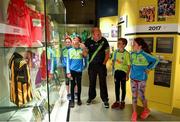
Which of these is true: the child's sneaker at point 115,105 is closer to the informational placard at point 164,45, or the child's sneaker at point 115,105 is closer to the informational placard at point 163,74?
the informational placard at point 163,74

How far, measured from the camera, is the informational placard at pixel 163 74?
475 cm

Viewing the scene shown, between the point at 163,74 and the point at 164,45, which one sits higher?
the point at 164,45

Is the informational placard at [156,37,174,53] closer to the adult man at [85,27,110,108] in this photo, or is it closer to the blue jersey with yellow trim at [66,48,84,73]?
the adult man at [85,27,110,108]

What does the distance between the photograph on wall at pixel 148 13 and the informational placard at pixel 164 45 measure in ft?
1.50

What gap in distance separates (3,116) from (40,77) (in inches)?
25.8

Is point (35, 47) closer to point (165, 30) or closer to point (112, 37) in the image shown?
point (165, 30)

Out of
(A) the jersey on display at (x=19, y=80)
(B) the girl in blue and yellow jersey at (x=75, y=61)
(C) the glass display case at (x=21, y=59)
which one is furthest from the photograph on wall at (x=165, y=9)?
(A) the jersey on display at (x=19, y=80)

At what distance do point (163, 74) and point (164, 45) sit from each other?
1.94 feet

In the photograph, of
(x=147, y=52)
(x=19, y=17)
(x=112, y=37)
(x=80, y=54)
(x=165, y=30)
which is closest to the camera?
(x=19, y=17)

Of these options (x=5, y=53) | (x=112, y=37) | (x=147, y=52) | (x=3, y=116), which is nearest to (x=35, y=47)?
(x=5, y=53)

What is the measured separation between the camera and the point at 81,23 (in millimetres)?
17078

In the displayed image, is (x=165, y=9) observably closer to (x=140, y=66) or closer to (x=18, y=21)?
(x=140, y=66)

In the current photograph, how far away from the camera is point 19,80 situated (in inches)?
67.9

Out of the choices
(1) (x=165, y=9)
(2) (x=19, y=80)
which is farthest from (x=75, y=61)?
(2) (x=19, y=80)
